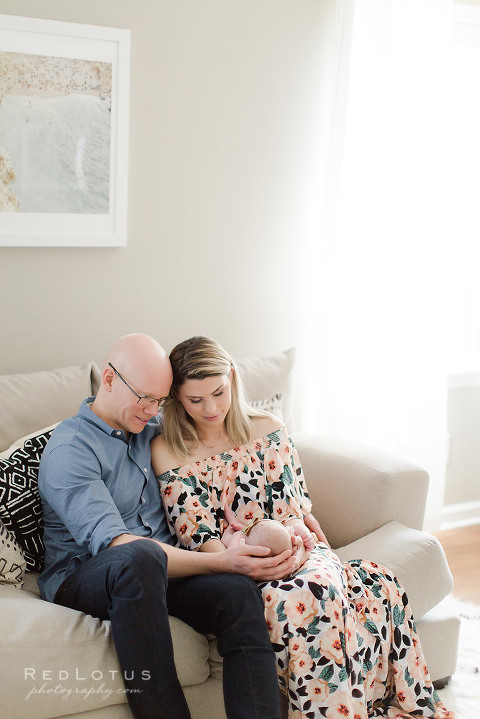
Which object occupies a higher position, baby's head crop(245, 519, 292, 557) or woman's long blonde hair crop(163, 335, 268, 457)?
woman's long blonde hair crop(163, 335, 268, 457)

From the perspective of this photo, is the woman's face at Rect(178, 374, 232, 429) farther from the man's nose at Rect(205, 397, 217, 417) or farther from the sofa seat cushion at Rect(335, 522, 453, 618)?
the sofa seat cushion at Rect(335, 522, 453, 618)

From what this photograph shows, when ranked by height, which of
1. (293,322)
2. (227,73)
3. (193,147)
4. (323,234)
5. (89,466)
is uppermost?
(227,73)

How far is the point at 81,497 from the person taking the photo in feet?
6.47

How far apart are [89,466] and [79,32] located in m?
1.57

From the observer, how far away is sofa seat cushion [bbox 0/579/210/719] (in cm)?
175

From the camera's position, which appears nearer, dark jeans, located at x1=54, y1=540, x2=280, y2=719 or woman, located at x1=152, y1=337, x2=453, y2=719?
dark jeans, located at x1=54, y1=540, x2=280, y2=719

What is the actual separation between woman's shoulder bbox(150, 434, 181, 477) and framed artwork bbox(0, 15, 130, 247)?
919mm

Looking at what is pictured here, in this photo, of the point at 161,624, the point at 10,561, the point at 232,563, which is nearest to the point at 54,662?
the point at 161,624

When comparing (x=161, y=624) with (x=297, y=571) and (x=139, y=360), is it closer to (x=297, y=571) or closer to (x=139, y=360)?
(x=297, y=571)

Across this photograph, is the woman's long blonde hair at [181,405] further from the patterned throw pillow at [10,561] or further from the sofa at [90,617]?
the patterned throw pillow at [10,561]

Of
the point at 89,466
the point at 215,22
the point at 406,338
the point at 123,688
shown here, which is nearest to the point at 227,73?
the point at 215,22

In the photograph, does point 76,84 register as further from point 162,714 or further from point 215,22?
point 162,714

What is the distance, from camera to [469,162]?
3.67 meters

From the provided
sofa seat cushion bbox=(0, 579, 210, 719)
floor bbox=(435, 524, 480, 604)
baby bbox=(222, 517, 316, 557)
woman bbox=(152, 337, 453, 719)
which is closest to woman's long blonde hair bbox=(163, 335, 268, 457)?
woman bbox=(152, 337, 453, 719)
